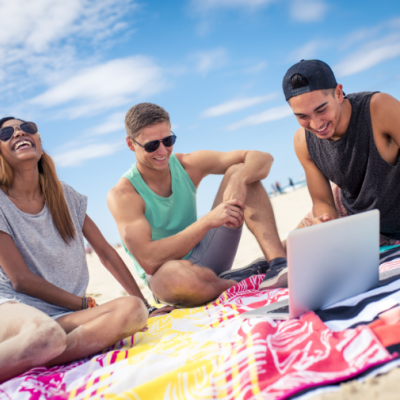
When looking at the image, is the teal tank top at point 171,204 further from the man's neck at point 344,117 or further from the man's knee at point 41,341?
the man's neck at point 344,117

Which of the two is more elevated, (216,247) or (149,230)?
(149,230)

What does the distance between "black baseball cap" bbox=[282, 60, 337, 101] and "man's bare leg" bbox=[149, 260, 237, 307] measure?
1635mm

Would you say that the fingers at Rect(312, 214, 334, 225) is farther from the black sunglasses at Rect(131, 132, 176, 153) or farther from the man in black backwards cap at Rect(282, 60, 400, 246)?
the black sunglasses at Rect(131, 132, 176, 153)

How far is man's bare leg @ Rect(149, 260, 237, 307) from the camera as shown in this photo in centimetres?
305

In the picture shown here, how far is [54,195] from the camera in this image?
296cm

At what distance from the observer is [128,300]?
2.47 metres

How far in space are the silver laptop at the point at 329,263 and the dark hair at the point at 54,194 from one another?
5.35 ft

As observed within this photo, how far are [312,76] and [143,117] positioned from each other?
1.51 meters

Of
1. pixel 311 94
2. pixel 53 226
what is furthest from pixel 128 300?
pixel 311 94

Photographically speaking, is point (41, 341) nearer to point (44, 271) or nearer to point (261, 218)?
point (44, 271)

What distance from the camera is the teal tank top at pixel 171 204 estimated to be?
3535 mm

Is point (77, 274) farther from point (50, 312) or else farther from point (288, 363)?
point (288, 363)

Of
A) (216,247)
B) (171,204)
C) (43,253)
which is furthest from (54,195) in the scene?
(216,247)

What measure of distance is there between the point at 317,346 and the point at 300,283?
291 millimetres
